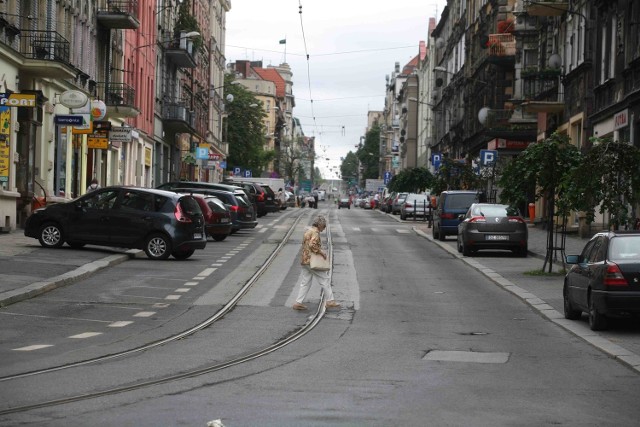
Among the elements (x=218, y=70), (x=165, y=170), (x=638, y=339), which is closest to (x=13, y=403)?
(x=638, y=339)

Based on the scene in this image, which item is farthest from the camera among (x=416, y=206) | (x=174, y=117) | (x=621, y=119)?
(x=174, y=117)

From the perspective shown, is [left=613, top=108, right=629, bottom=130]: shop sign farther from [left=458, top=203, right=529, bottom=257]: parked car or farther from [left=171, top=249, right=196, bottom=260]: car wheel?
[left=171, top=249, right=196, bottom=260]: car wheel

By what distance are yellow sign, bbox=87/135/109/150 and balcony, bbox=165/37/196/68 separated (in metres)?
25.8

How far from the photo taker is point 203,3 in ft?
301

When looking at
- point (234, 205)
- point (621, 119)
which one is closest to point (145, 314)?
point (621, 119)

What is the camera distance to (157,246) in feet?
93.5

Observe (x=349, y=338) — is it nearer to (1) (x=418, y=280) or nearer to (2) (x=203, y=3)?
(1) (x=418, y=280)

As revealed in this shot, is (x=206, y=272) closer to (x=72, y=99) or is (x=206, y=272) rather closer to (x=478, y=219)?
(x=478, y=219)

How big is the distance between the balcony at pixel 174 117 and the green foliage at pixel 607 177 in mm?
47890

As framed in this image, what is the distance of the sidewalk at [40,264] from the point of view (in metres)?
19.3

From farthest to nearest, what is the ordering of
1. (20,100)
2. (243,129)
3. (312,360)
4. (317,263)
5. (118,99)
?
(243,129) < (118,99) < (20,100) < (317,263) < (312,360)

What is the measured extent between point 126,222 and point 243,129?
316 ft

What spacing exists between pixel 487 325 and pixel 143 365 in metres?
6.41

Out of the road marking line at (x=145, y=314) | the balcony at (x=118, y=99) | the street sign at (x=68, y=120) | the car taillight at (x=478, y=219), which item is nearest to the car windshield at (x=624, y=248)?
the road marking line at (x=145, y=314)
